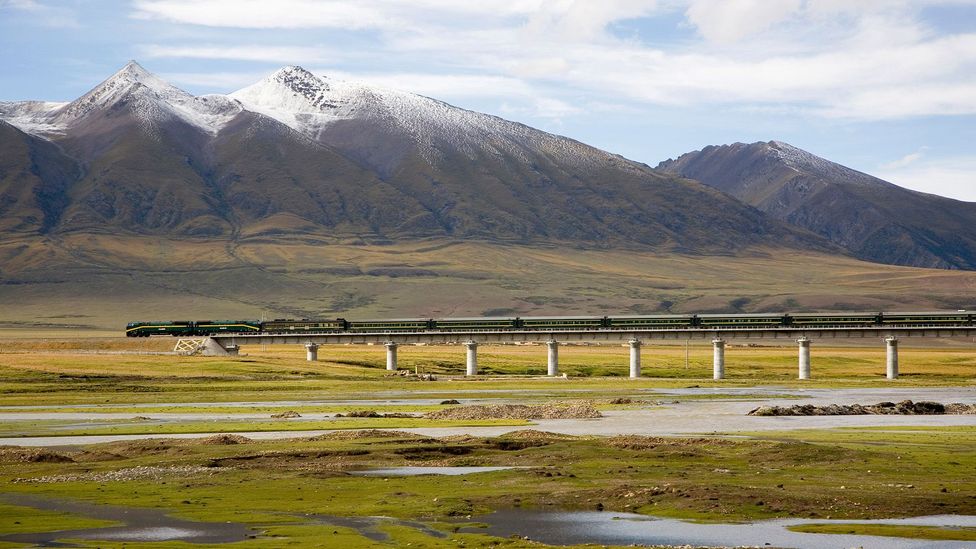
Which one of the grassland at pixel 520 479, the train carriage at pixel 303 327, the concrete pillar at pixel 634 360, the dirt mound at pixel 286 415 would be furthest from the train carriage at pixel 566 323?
the grassland at pixel 520 479

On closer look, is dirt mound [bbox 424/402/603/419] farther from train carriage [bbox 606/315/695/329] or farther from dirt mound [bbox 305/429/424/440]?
train carriage [bbox 606/315/695/329]

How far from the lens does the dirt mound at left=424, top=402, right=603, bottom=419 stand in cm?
7981

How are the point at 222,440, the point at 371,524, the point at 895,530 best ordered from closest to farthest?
the point at 895,530 < the point at 371,524 < the point at 222,440

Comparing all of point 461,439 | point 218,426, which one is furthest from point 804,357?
point 461,439

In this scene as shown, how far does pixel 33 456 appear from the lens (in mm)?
53219

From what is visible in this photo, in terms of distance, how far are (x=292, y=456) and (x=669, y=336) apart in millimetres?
109754

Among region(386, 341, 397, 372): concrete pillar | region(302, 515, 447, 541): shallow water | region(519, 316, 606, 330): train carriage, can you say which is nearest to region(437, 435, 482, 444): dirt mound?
region(302, 515, 447, 541): shallow water

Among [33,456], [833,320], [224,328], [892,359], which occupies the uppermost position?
[833,320]

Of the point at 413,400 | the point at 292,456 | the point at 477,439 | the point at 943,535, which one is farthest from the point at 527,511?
the point at 413,400

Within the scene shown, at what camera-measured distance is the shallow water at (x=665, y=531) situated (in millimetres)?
34719

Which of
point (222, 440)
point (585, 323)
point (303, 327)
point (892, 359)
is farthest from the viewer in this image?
point (303, 327)

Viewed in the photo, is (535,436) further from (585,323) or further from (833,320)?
(585,323)

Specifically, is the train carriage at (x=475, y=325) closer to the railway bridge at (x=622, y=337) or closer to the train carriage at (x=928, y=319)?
the railway bridge at (x=622, y=337)

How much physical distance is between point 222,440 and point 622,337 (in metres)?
104
